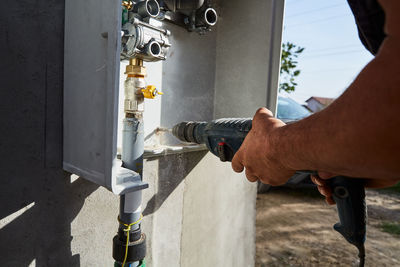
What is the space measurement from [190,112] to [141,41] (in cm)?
49

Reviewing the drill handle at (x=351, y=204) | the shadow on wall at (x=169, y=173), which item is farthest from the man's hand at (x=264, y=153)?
the shadow on wall at (x=169, y=173)

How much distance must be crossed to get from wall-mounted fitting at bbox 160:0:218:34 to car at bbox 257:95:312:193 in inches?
79.1

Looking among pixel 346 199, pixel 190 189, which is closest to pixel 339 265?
pixel 190 189

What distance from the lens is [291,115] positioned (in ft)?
10.0

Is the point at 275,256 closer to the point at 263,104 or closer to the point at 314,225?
the point at 314,225

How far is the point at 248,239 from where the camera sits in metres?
1.48

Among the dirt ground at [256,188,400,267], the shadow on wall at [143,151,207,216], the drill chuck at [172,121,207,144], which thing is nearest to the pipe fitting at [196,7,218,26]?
the drill chuck at [172,121,207,144]

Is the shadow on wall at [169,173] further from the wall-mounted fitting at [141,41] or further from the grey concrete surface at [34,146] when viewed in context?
the wall-mounted fitting at [141,41]

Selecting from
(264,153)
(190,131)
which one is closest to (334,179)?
Answer: (264,153)

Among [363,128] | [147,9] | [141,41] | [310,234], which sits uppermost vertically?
[147,9]

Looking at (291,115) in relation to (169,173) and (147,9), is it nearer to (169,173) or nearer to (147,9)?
(169,173)

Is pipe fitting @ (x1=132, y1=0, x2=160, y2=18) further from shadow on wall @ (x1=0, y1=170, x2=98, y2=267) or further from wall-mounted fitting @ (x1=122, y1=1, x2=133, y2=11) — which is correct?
shadow on wall @ (x1=0, y1=170, x2=98, y2=267)

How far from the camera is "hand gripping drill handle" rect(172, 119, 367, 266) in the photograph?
629 millimetres

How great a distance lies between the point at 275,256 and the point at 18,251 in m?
1.84
